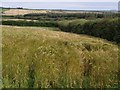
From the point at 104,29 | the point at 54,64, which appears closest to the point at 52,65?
the point at 54,64

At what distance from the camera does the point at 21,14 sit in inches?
2549

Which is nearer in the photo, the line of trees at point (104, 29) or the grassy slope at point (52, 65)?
the grassy slope at point (52, 65)

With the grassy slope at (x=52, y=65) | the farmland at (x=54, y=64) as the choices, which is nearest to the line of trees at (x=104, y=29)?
the farmland at (x=54, y=64)

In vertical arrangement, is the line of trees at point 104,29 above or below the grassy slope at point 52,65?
above

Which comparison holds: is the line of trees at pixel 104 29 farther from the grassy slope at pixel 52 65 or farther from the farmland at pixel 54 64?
the grassy slope at pixel 52 65

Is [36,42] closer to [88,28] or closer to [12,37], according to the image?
[12,37]

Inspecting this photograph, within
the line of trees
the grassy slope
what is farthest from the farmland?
the line of trees

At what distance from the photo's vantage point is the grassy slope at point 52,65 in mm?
8969

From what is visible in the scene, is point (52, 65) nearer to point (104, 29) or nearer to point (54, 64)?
point (54, 64)

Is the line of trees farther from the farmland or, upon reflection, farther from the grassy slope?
the grassy slope

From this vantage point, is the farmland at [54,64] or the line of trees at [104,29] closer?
the farmland at [54,64]

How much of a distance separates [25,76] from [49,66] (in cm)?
83

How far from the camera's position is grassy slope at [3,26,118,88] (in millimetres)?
8969

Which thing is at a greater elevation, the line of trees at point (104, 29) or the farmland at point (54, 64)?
the line of trees at point (104, 29)
